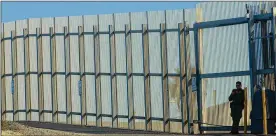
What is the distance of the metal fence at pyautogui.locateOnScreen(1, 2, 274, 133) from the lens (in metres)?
21.5

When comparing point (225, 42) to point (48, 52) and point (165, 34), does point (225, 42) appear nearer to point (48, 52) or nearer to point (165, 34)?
point (165, 34)

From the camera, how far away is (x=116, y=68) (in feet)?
77.4

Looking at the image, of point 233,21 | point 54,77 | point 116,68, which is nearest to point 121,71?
point 116,68

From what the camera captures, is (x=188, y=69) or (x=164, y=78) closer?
(x=188, y=69)

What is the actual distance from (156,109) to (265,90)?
16.7 feet

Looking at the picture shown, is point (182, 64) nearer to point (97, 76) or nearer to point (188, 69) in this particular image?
point (188, 69)

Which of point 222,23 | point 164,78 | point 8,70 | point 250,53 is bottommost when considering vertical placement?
point 164,78

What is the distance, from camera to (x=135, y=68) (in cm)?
2339

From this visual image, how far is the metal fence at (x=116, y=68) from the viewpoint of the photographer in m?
21.5

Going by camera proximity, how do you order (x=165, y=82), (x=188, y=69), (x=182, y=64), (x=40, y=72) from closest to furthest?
1. (x=188, y=69)
2. (x=182, y=64)
3. (x=165, y=82)
4. (x=40, y=72)

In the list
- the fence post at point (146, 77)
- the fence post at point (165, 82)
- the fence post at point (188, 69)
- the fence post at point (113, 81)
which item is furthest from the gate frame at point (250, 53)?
the fence post at point (113, 81)

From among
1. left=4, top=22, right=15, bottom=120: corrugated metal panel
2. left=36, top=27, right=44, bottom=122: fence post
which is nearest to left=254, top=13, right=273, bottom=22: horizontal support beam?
left=36, top=27, right=44, bottom=122: fence post

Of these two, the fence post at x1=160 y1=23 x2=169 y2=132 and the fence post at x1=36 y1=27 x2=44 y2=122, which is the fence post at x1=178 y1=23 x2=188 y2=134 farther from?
the fence post at x1=36 y1=27 x2=44 y2=122

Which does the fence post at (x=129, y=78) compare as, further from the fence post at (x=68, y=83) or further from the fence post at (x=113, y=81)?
the fence post at (x=68, y=83)
